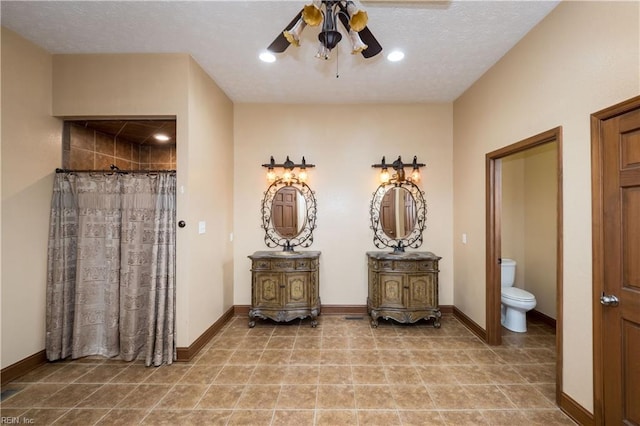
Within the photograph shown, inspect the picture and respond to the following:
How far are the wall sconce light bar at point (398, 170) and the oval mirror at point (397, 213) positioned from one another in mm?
159

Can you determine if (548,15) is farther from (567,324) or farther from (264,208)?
(264,208)

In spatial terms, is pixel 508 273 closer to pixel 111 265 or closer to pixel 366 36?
pixel 366 36

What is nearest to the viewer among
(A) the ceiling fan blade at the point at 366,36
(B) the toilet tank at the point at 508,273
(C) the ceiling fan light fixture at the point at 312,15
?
(C) the ceiling fan light fixture at the point at 312,15

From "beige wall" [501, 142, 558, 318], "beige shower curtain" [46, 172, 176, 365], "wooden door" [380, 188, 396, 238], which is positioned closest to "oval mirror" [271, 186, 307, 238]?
"wooden door" [380, 188, 396, 238]

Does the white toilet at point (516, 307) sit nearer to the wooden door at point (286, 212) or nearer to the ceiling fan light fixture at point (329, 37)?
the wooden door at point (286, 212)

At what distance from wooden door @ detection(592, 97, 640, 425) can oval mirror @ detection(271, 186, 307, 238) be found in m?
3.04

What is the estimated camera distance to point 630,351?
1615 mm

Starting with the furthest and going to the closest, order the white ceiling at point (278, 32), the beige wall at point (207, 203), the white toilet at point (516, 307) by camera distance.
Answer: the white toilet at point (516, 307) → the beige wall at point (207, 203) → the white ceiling at point (278, 32)

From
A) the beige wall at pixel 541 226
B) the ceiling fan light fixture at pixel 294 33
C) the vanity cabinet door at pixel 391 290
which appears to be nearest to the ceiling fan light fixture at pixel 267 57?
the ceiling fan light fixture at pixel 294 33

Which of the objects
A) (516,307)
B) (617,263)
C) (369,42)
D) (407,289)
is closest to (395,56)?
(369,42)

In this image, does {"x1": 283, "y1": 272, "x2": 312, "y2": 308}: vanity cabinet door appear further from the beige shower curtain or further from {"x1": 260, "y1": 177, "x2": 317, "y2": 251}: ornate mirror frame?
the beige shower curtain

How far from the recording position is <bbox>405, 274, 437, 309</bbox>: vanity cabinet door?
3469 mm

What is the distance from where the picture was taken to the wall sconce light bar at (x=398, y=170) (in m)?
3.89

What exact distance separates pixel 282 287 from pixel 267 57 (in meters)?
2.68
